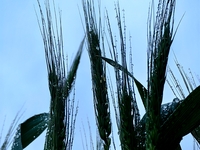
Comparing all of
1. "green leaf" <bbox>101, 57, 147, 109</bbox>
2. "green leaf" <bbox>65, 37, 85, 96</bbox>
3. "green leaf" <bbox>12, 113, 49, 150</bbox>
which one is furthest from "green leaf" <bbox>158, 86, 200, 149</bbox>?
"green leaf" <bbox>12, 113, 49, 150</bbox>

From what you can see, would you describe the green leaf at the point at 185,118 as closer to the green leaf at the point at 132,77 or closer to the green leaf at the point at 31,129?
the green leaf at the point at 132,77

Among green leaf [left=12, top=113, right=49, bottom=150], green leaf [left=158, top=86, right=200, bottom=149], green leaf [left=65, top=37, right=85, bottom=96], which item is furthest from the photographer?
green leaf [left=12, top=113, right=49, bottom=150]

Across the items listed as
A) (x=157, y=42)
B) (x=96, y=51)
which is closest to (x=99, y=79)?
(x=96, y=51)

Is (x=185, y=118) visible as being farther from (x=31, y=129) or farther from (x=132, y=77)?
(x=31, y=129)

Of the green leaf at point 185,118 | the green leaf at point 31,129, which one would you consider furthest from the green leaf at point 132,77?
the green leaf at point 31,129

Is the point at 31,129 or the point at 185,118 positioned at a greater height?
the point at 31,129

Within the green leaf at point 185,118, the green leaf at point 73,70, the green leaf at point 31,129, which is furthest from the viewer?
the green leaf at point 31,129

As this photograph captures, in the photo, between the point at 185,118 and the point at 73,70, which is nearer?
the point at 185,118

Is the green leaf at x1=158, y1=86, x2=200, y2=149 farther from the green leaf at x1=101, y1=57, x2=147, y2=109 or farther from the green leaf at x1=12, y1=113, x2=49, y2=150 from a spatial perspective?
the green leaf at x1=12, y1=113, x2=49, y2=150

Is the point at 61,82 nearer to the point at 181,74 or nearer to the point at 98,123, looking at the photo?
the point at 98,123

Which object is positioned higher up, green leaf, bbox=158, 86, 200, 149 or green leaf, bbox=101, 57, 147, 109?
green leaf, bbox=101, 57, 147, 109

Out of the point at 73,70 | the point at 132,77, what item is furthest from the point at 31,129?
the point at 132,77

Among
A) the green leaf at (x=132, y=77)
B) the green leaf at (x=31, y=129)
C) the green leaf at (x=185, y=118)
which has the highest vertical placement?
the green leaf at (x=31, y=129)

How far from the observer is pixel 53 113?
71 centimetres
